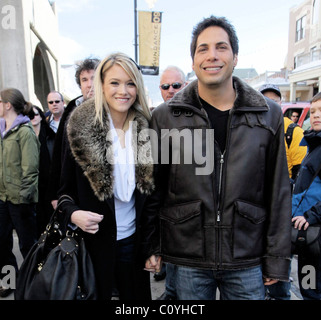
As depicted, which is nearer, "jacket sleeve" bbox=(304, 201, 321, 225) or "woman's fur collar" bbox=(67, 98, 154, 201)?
"woman's fur collar" bbox=(67, 98, 154, 201)

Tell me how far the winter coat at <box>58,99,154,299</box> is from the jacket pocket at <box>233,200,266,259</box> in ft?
1.88

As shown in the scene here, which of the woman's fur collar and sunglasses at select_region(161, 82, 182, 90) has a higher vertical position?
sunglasses at select_region(161, 82, 182, 90)

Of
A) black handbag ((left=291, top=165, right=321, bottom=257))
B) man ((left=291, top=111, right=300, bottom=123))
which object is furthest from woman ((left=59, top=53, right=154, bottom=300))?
man ((left=291, top=111, right=300, bottom=123))

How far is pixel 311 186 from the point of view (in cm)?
223

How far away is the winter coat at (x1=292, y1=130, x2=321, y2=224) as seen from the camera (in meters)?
2.12

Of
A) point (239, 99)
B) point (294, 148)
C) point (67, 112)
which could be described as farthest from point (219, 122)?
point (294, 148)

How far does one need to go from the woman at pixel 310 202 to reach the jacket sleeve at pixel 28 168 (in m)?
2.63

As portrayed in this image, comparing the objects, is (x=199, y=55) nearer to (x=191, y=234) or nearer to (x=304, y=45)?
(x=191, y=234)

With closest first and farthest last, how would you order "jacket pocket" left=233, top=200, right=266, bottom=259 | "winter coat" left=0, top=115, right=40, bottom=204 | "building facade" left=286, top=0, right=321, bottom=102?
"jacket pocket" left=233, top=200, right=266, bottom=259 → "winter coat" left=0, top=115, right=40, bottom=204 → "building facade" left=286, top=0, right=321, bottom=102

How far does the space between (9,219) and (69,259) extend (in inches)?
71.1

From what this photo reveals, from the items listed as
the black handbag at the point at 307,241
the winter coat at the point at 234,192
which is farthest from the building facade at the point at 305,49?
the winter coat at the point at 234,192

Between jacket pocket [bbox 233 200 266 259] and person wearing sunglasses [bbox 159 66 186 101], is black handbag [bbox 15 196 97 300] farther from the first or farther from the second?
person wearing sunglasses [bbox 159 66 186 101]

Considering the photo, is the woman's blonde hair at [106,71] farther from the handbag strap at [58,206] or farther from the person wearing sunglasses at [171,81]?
the person wearing sunglasses at [171,81]

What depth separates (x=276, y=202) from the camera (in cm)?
155
